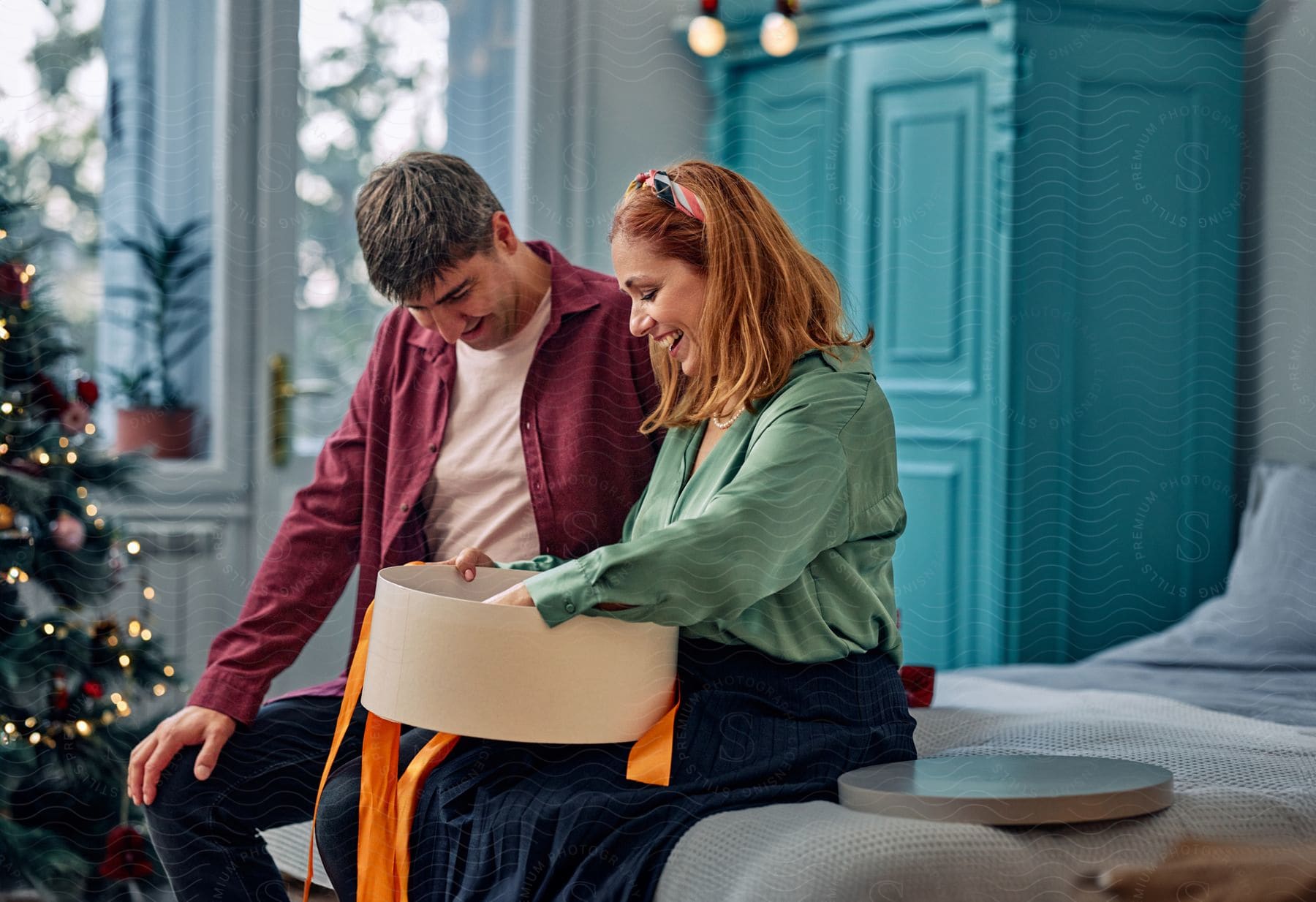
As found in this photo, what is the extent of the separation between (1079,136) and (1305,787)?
5.20 feet

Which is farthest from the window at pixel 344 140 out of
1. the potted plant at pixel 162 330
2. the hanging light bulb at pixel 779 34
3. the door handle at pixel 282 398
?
the hanging light bulb at pixel 779 34

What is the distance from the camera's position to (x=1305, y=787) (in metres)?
1.29

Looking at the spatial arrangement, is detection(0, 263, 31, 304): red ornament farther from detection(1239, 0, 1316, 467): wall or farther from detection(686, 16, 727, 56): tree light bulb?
detection(1239, 0, 1316, 467): wall

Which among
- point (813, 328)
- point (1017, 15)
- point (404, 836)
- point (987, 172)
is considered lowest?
point (404, 836)

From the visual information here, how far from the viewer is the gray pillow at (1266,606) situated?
2.05 m

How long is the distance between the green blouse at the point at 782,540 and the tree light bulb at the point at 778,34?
5.64 ft

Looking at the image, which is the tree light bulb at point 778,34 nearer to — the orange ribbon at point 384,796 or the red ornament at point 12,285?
the red ornament at point 12,285

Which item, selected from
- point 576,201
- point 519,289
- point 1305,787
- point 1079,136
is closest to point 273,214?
point 576,201

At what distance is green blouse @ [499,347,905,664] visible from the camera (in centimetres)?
103

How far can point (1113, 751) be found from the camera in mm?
1428

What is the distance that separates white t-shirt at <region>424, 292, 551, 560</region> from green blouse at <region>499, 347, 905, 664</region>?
0.20 m

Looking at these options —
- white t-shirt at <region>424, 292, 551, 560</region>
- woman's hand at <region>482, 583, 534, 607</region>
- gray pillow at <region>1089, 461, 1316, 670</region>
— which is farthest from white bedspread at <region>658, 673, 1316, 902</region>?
gray pillow at <region>1089, 461, 1316, 670</region>

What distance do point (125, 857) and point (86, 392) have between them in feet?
2.24

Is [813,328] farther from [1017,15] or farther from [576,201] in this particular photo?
[576,201]
